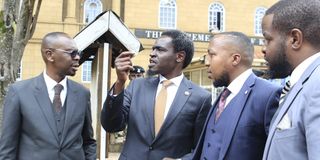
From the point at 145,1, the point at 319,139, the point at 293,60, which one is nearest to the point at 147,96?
the point at 293,60

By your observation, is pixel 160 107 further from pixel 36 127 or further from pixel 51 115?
pixel 36 127

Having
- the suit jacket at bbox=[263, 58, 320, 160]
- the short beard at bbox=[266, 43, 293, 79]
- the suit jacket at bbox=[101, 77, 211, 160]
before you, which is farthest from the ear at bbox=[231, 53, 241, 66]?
the suit jacket at bbox=[263, 58, 320, 160]

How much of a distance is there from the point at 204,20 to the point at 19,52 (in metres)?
24.3

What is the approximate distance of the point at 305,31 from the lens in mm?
2154

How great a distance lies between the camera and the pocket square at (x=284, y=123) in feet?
6.60

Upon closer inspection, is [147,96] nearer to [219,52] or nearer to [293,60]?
[219,52]

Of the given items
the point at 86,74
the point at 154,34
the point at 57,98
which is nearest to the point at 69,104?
the point at 57,98

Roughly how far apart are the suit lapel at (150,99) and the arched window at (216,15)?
26394 millimetres

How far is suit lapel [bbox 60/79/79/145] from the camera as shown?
12.0 ft

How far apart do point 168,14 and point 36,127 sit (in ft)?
85.7

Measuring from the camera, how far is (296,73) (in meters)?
2.24

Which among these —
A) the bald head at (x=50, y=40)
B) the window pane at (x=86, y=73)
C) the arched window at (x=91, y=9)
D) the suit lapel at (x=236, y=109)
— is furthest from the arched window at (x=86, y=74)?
the suit lapel at (x=236, y=109)

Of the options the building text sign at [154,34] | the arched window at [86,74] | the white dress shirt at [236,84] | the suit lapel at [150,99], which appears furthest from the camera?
the building text sign at [154,34]

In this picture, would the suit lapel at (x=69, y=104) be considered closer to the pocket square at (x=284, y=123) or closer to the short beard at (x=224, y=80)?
the short beard at (x=224, y=80)
